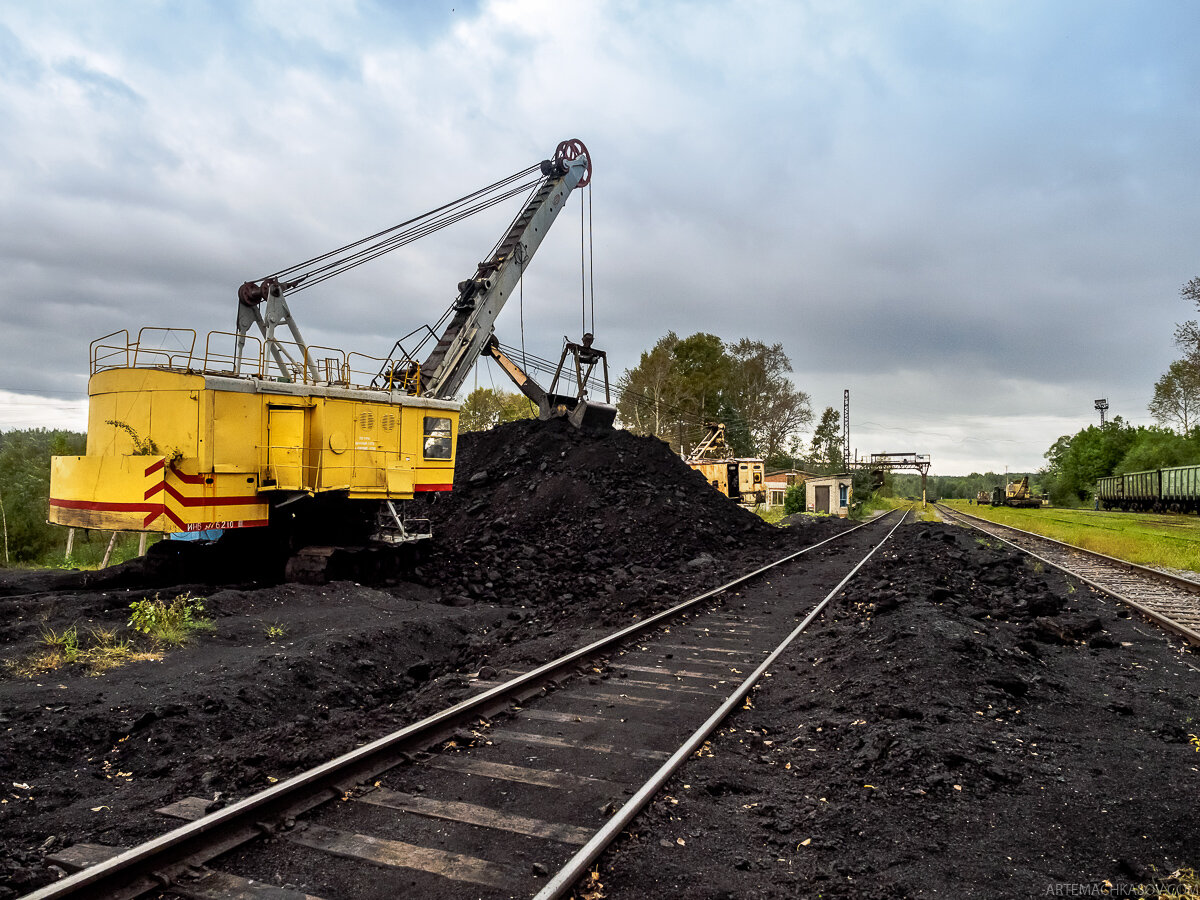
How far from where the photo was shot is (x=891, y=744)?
5148mm

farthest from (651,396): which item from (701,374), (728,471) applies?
(728,471)

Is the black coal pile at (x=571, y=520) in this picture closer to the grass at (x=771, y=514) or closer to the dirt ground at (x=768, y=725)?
the dirt ground at (x=768, y=725)

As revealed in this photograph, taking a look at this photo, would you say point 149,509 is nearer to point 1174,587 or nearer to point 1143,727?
point 1143,727

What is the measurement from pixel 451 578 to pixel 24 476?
3338 cm

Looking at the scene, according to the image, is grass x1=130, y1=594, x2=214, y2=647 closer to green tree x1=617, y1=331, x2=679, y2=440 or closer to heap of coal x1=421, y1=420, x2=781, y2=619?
heap of coal x1=421, y1=420, x2=781, y2=619

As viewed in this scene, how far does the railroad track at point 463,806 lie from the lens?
351 cm

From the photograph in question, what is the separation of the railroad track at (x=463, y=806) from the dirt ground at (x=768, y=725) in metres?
0.31

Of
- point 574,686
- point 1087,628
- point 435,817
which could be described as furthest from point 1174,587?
point 435,817

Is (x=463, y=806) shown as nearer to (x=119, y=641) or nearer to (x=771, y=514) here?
(x=119, y=641)

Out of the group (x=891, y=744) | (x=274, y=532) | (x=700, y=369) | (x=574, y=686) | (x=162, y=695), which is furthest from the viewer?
(x=700, y=369)

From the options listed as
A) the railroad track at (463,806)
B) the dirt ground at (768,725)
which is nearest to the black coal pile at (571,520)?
the dirt ground at (768,725)

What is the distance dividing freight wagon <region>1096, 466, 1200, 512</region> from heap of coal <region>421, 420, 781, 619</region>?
35.4m

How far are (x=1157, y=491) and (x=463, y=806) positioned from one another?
2365 inches

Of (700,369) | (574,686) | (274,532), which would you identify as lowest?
(574,686)
